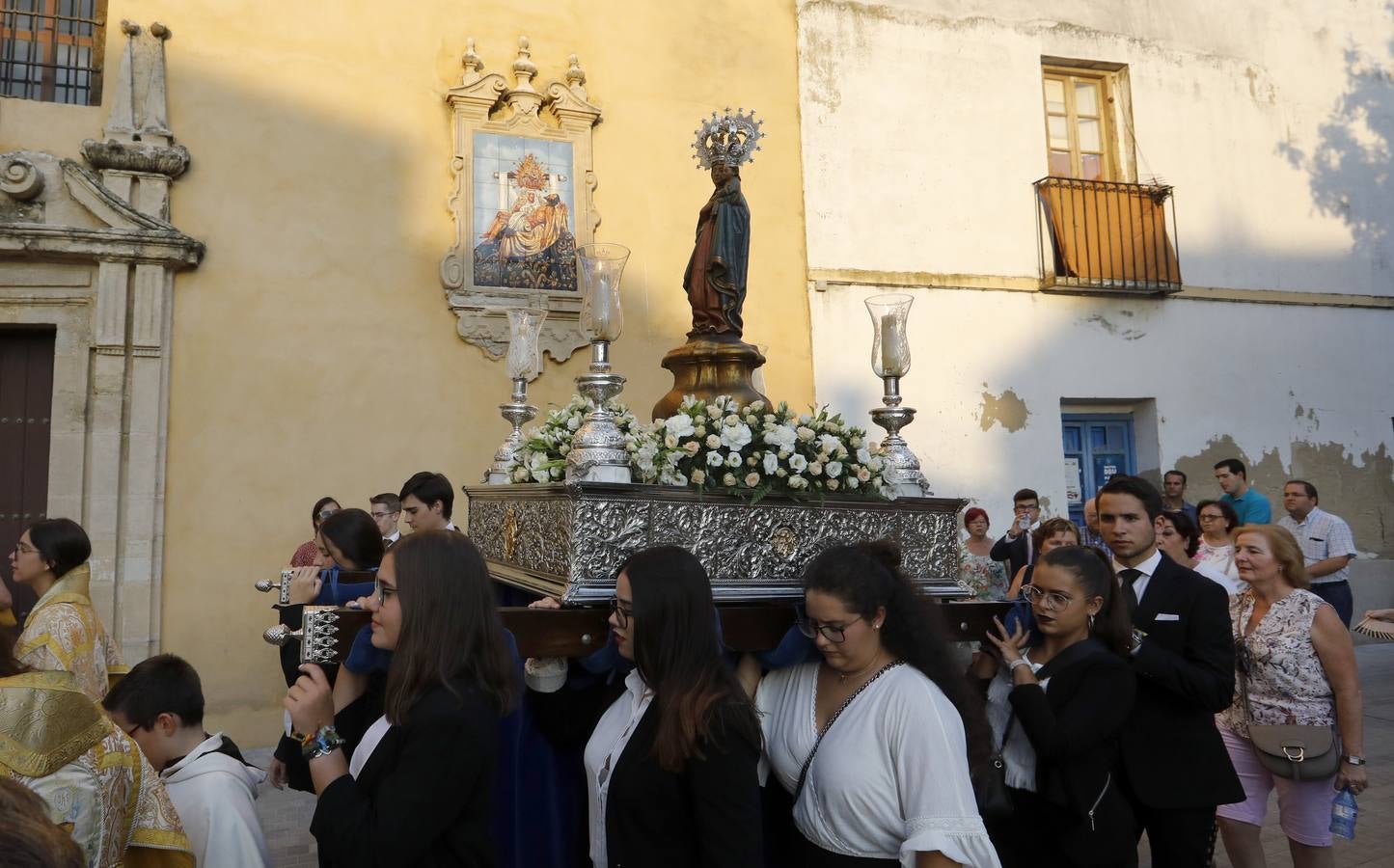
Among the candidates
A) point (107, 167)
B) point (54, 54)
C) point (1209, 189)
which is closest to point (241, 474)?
point (107, 167)

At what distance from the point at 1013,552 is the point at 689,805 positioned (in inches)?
210

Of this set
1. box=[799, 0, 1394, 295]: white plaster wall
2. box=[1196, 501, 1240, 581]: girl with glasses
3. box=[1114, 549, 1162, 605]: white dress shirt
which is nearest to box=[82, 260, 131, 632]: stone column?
box=[799, 0, 1394, 295]: white plaster wall

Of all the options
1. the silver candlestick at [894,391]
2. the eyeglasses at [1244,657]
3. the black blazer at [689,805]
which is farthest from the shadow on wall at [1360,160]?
the black blazer at [689,805]

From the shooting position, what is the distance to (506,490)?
3564 millimetres

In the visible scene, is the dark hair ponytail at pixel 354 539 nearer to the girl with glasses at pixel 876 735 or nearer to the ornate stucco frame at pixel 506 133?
the girl with glasses at pixel 876 735

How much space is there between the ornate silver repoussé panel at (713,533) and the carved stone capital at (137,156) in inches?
189

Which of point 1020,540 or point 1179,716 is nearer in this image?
point 1179,716

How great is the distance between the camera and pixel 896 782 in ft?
6.79

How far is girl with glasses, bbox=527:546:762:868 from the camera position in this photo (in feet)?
6.57

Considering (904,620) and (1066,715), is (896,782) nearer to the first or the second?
(904,620)

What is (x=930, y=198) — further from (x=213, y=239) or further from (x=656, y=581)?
(x=656, y=581)

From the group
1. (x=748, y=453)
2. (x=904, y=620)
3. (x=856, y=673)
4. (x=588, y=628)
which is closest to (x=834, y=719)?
(x=856, y=673)

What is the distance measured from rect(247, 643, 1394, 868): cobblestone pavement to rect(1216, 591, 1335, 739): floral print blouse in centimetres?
116

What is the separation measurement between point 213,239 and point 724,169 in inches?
183
